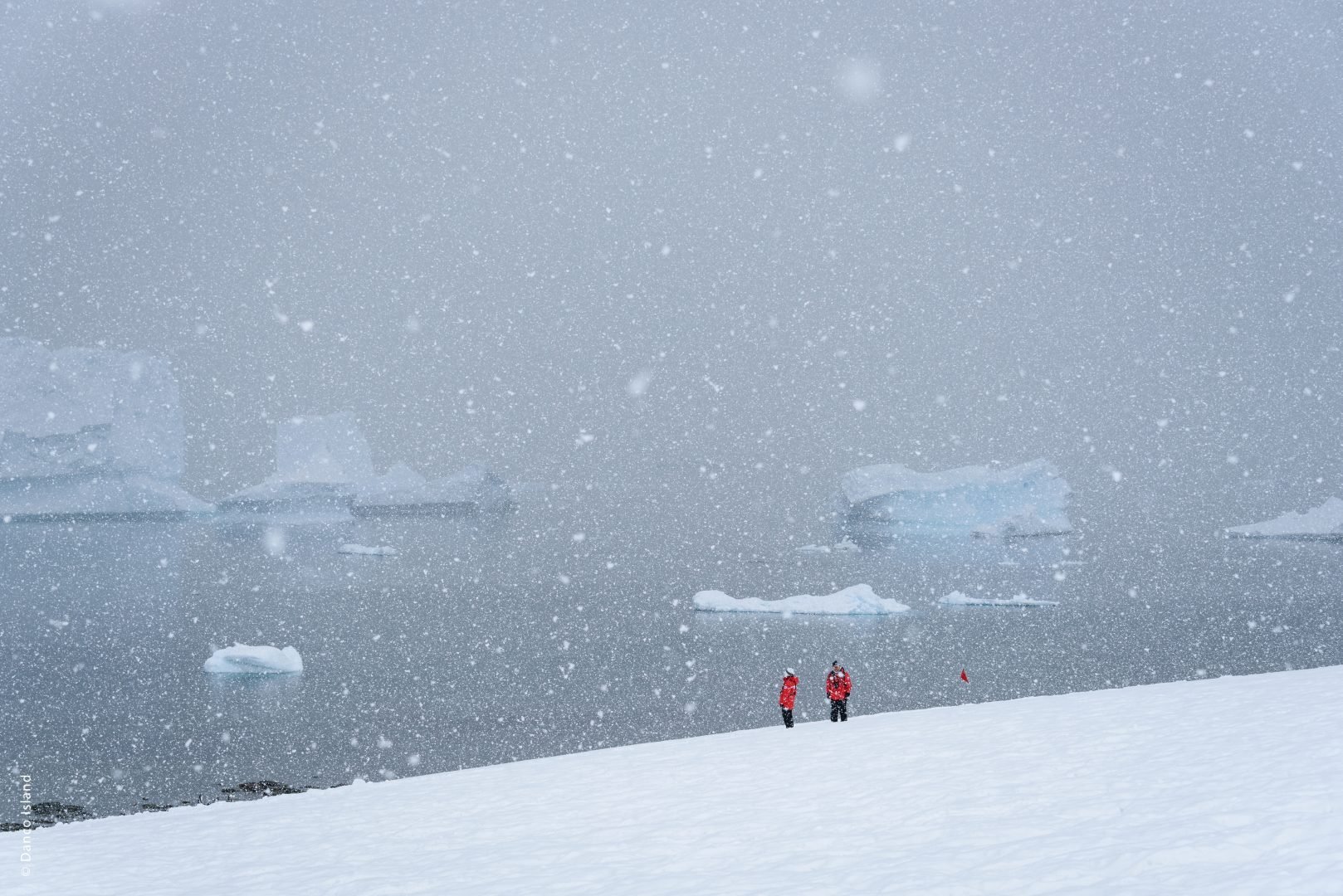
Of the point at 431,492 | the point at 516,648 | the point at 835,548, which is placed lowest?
the point at 516,648

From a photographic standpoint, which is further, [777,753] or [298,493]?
[298,493]

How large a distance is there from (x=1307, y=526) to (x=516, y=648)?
82.8 metres

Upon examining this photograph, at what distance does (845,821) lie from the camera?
6.42 meters

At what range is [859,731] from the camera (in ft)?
34.5

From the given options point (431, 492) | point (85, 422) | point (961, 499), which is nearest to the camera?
point (961, 499)

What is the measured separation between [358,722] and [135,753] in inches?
182

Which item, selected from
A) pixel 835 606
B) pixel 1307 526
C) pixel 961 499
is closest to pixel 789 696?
pixel 835 606

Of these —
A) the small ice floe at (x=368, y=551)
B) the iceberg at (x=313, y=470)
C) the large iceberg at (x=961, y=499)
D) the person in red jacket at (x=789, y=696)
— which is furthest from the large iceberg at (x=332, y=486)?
the person in red jacket at (x=789, y=696)

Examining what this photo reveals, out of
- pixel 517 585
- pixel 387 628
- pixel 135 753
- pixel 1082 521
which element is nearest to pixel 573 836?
pixel 135 753

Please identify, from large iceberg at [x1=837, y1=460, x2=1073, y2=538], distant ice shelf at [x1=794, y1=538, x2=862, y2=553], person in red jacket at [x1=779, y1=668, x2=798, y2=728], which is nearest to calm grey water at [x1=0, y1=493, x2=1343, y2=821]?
large iceberg at [x1=837, y1=460, x2=1073, y2=538]

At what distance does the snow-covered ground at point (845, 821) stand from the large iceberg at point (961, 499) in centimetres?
6208

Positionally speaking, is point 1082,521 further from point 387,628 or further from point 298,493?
point 387,628

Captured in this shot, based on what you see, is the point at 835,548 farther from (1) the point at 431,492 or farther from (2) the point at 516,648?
A: (1) the point at 431,492

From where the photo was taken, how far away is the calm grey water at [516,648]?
20.6 meters
